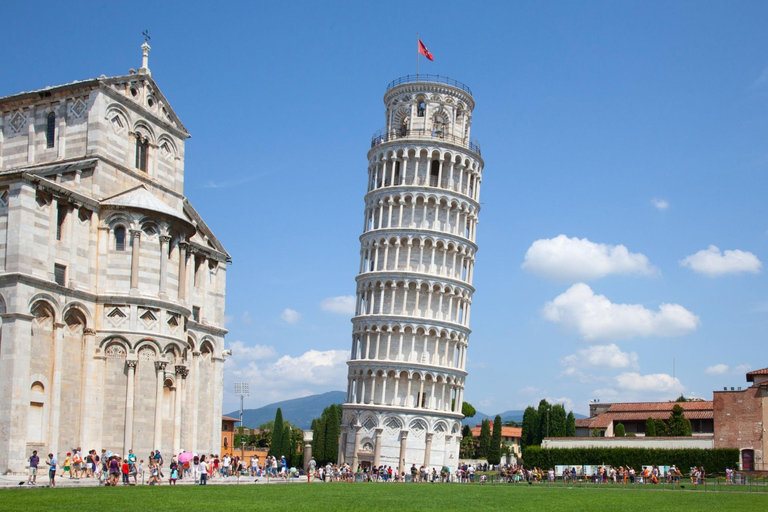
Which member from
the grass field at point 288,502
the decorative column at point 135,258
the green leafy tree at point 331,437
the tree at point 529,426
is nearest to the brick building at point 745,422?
the tree at point 529,426

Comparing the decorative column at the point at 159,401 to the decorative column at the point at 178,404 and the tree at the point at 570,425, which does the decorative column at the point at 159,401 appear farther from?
the tree at the point at 570,425

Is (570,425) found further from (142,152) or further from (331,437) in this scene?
(142,152)

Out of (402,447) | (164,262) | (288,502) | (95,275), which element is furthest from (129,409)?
(402,447)

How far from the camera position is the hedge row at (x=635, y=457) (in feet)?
212

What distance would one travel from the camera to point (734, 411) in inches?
2576

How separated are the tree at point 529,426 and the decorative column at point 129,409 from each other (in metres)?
65.0

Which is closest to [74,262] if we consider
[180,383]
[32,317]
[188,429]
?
[32,317]

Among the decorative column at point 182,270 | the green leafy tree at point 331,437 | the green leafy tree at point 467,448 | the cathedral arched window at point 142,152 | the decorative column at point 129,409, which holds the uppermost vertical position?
the cathedral arched window at point 142,152

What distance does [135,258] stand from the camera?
123 ft

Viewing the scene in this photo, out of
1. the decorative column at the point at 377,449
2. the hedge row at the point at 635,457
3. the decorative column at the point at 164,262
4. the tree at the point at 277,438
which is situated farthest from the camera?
the tree at the point at 277,438

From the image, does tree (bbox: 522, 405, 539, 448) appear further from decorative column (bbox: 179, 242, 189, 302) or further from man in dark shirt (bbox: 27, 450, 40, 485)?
man in dark shirt (bbox: 27, 450, 40, 485)

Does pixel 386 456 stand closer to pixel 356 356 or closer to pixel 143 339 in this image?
pixel 356 356

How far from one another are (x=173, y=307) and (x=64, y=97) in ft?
36.2

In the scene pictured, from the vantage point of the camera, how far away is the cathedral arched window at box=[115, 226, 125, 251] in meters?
37.7
